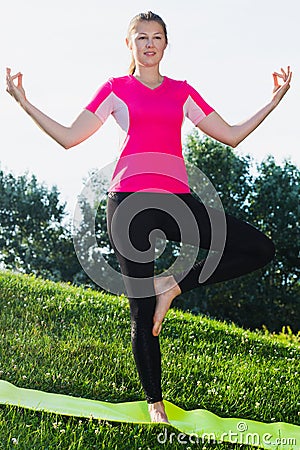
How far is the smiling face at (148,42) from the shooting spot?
3.70m

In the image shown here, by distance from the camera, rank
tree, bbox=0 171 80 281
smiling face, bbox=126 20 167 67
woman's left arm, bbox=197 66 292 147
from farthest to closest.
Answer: tree, bbox=0 171 80 281, woman's left arm, bbox=197 66 292 147, smiling face, bbox=126 20 167 67

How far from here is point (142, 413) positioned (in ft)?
13.1

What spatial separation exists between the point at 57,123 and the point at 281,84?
1416mm

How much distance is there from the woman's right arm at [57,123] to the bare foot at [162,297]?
0.93m

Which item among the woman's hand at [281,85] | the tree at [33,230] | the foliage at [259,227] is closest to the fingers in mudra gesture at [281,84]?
the woman's hand at [281,85]

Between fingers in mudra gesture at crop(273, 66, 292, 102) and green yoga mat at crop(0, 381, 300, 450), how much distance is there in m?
2.07

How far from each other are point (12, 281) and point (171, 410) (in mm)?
3424

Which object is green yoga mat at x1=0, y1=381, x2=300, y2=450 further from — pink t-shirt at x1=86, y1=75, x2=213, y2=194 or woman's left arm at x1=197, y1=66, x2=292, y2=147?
woman's left arm at x1=197, y1=66, x2=292, y2=147

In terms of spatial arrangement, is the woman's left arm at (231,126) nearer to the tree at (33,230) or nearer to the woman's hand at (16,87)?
the woman's hand at (16,87)

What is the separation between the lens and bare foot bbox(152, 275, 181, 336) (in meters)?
3.60

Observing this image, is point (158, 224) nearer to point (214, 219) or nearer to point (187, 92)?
point (214, 219)

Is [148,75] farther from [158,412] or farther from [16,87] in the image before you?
[158,412]

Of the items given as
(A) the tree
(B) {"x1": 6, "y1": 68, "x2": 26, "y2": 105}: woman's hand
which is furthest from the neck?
(A) the tree

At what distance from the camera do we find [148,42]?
12.1 ft
